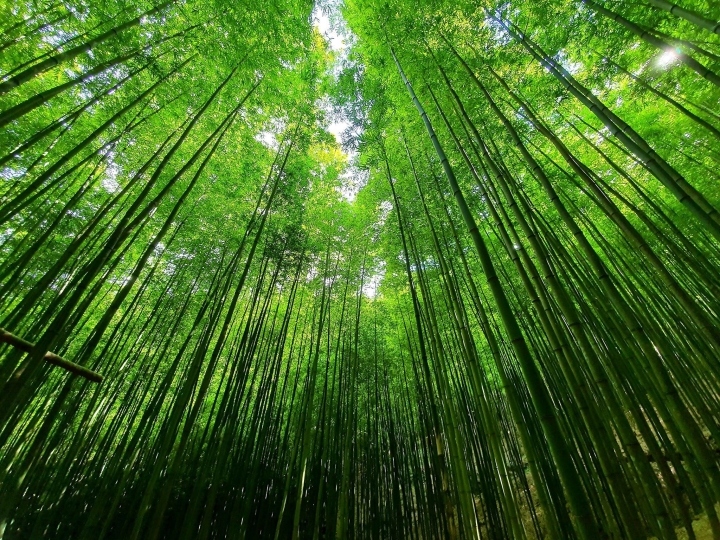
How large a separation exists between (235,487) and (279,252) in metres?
2.92

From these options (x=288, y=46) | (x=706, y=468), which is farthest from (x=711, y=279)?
(x=288, y=46)

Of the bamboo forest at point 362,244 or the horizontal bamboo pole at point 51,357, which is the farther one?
the bamboo forest at point 362,244

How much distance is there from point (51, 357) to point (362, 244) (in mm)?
4869

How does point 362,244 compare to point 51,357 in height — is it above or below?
above

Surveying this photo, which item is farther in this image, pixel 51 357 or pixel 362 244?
pixel 362 244

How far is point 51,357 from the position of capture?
1.34 meters

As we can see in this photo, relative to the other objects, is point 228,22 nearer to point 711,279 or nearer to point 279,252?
point 279,252

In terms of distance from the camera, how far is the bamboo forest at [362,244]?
1.71 meters

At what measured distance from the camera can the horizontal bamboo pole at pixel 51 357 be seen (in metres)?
1.19

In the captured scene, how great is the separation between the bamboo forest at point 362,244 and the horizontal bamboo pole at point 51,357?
2 cm

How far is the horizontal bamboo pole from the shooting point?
1.19 metres

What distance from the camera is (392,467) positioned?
4.48 meters

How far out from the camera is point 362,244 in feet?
19.6

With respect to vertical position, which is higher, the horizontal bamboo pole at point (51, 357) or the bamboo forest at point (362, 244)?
the bamboo forest at point (362, 244)
